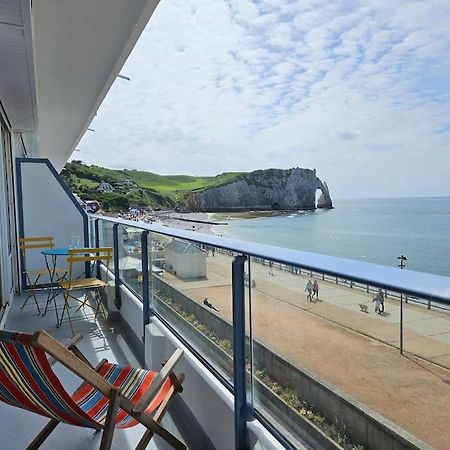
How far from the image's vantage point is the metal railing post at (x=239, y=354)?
1.65 meters

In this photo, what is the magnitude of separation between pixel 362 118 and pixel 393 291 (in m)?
51.7

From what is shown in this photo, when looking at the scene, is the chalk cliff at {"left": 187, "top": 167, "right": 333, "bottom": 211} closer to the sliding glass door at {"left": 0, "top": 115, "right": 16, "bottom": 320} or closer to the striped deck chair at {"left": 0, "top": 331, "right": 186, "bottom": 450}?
the sliding glass door at {"left": 0, "top": 115, "right": 16, "bottom": 320}

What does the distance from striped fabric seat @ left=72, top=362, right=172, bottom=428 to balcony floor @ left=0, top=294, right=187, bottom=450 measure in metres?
0.37

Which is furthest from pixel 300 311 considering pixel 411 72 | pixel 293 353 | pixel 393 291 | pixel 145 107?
pixel 411 72

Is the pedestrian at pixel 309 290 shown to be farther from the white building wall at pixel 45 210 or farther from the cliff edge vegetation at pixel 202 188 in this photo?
the cliff edge vegetation at pixel 202 188

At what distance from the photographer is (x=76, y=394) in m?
1.95

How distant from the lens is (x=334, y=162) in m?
47.2

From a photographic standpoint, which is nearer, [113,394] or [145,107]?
[113,394]

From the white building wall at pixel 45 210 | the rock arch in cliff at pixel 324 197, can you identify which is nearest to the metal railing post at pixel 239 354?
the white building wall at pixel 45 210

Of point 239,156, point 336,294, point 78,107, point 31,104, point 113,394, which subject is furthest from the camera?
point 239,156

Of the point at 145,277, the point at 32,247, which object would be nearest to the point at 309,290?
the point at 145,277

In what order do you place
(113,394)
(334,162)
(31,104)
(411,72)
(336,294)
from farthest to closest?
(334,162) < (411,72) < (31,104) < (113,394) < (336,294)

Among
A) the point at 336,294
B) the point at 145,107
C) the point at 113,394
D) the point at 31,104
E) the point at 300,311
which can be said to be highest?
the point at 145,107

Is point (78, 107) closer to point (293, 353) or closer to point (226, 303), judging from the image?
point (226, 303)
